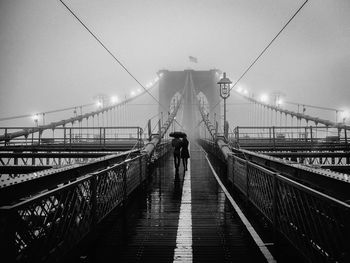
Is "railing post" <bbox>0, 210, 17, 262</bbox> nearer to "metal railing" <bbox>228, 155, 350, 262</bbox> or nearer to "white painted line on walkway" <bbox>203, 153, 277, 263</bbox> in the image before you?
"metal railing" <bbox>228, 155, 350, 262</bbox>

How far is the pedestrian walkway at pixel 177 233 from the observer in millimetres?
3959

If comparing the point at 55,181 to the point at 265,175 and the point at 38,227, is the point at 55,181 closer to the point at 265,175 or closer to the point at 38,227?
the point at 38,227

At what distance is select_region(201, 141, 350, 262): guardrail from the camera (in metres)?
2.60

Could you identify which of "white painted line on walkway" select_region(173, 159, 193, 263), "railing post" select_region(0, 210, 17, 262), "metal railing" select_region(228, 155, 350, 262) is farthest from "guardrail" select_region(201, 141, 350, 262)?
"railing post" select_region(0, 210, 17, 262)

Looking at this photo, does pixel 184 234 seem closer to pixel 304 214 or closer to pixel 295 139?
pixel 304 214

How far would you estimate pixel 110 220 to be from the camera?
5.46m

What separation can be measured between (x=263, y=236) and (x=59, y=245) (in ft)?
10.5

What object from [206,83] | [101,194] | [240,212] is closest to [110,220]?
[101,194]

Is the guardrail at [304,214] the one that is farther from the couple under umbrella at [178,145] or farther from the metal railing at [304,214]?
the couple under umbrella at [178,145]

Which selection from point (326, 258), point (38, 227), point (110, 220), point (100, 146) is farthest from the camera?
point (100, 146)

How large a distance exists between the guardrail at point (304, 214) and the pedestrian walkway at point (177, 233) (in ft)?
1.96

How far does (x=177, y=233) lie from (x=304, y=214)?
7.77ft

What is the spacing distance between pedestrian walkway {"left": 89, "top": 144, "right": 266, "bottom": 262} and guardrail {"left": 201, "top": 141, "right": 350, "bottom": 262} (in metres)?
0.60

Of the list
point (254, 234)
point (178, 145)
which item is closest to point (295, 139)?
point (178, 145)
